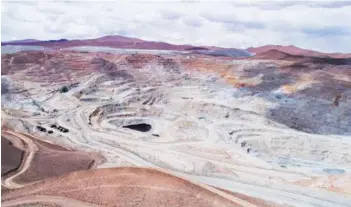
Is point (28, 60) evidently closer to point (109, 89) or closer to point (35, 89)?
point (35, 89)

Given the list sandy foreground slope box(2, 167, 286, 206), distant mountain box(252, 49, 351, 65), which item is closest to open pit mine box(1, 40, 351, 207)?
sandy foreground slope box(2, 167, 286, 206)

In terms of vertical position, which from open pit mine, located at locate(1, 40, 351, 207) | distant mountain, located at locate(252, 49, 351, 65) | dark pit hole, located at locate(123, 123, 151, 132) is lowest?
dark pit hole, located at locate(123, 123, 151, 132)

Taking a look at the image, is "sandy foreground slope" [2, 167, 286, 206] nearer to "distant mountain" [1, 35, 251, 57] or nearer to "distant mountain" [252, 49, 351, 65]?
"distant mountain" [252, 49, 351, 65]

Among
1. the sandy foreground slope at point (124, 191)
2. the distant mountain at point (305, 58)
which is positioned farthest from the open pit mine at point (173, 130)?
the distant mountain at point (305, 58)

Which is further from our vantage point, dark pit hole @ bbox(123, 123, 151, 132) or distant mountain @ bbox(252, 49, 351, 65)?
distant mountain @ bbox(252, 49, 351, 65)

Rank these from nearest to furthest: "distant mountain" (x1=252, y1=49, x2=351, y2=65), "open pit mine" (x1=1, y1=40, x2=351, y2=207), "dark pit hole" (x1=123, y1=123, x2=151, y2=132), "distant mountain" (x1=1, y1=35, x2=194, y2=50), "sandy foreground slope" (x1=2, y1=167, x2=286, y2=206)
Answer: "sandy foreground slope" (x1=2, y1=167, x2=286, y2=206), "open pit mine" (x1=1, y1=40, x2=351, y2=207), "dark pit hole" (x1=123, y1=123, x2=151, y2=132), "distant mountain" (x1=252, y1=49, x2=351, y2=65), "distant mountain" (x1=1, y1=35, x2=194, y2=50)

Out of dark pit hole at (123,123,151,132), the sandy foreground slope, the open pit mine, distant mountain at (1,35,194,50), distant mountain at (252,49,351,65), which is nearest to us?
the sandy foreground slope

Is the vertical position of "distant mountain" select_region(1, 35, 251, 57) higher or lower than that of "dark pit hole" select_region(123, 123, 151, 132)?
higher

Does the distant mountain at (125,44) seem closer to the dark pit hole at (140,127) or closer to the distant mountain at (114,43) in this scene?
the distant mountain at (114,43)

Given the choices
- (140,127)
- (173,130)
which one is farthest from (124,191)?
(140,127)
